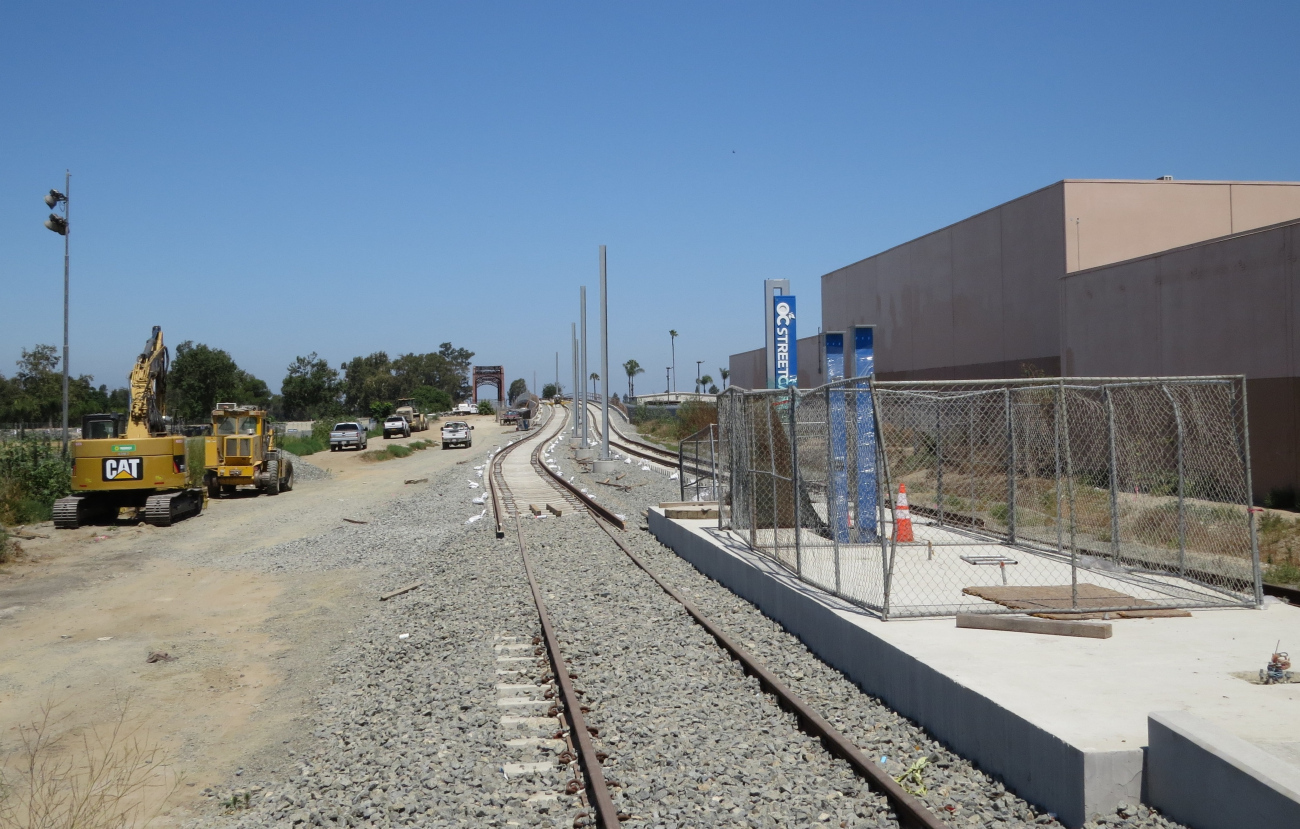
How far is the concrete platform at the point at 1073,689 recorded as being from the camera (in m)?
5.33

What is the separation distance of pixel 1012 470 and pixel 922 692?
20.4 ft

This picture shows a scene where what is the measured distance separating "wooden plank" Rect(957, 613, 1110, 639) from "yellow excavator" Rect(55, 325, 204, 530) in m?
22.0

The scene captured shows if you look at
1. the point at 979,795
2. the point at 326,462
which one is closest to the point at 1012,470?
the point at 979,795

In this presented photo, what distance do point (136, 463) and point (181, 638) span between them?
1395cm

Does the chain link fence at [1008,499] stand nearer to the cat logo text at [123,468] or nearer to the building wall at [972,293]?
the building wall at [972,293]

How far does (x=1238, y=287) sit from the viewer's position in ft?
73.1

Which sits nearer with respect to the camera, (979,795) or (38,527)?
(979,795)

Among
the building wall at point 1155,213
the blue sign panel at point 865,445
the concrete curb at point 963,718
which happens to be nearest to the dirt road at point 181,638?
the concrete curb at point 963,718

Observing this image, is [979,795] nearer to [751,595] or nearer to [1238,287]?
[751,595]

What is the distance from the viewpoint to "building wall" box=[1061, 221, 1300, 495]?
2106cm

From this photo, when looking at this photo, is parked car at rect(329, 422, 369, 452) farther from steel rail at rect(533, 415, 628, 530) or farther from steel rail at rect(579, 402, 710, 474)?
steel rail at rect(533, 415, 628, 530)

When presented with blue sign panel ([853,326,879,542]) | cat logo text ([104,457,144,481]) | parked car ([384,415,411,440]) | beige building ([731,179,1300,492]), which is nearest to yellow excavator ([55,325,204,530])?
cat logo text ([104,457,144,481])

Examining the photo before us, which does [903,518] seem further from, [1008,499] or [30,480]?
[30,480]

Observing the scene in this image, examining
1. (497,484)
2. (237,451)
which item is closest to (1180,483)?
(497,484)
